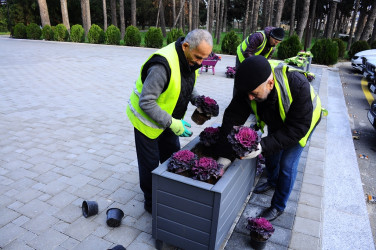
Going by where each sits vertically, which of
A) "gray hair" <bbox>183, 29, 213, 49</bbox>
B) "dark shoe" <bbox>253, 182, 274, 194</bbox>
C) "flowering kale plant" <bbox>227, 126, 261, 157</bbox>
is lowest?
"dark shoe" <bbox>253, 182, 274, 194</bbox>

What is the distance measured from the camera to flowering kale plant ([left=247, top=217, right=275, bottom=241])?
2.43 meters

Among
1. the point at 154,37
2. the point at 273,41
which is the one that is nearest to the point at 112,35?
the point at 154,37

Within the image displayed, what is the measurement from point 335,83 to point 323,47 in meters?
4.63

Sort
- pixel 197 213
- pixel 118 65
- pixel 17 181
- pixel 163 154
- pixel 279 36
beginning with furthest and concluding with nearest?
pixel 118 65 → pixel 279 36 → pixel 17 181 → pixel 163 154 → pixel 197 213

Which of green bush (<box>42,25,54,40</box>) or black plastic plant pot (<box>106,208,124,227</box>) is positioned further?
green bush (<box>42,25,54,40</box>)

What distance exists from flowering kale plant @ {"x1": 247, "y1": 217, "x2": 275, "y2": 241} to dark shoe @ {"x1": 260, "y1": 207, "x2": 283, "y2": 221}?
0.42m

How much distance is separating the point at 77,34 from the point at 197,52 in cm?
2090

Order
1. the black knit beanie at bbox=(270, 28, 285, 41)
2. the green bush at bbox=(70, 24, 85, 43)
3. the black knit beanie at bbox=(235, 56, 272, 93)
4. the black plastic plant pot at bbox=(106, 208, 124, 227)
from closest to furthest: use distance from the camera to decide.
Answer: the black knit beanie at bbox=(235, 56, 272, 93)
the black plastic plant pot at bbox=(106, 208, 124, 227)
the black knit beanie at bbox=(270, 28, 285, 41)
the green bush at bbox=(70, 24, 85, 43)

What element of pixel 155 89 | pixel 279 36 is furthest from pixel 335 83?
pixel 155 89

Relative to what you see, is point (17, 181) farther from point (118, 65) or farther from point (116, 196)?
point (118, 65)

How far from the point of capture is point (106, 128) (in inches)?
207

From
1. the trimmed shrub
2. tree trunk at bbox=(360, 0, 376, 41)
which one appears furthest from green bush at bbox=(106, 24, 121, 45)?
tree trunk at bbox=(360, 0, 376, 41)

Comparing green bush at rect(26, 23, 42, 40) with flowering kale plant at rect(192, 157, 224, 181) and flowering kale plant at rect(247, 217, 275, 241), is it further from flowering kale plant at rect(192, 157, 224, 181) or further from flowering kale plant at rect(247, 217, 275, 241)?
flowering kale plant at rect(247, 217, 275, 241)

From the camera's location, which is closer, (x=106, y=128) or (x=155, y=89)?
(x=155, y=89)
